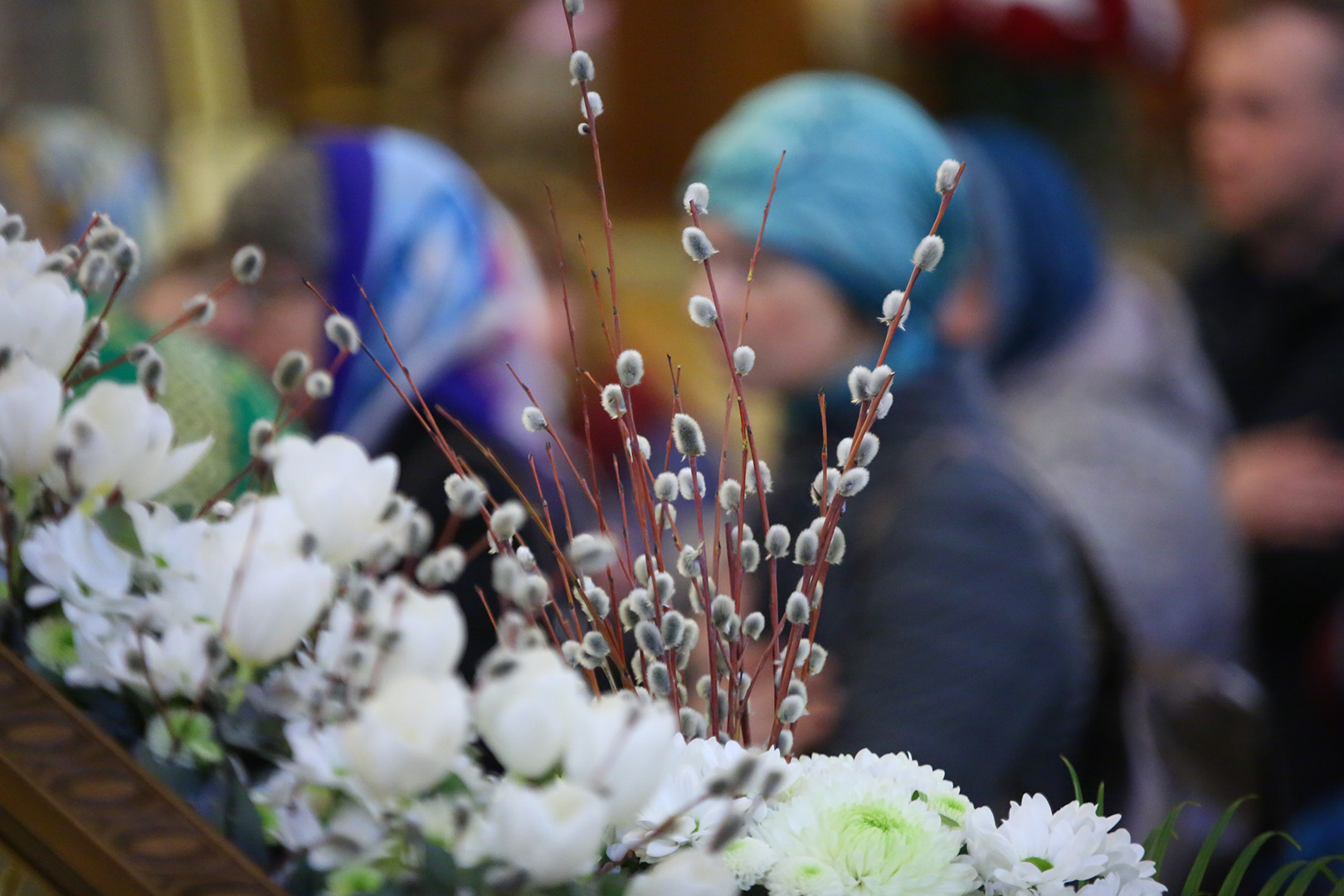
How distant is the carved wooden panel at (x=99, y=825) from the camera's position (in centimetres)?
49

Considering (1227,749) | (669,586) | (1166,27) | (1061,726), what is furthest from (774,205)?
(1166,27)

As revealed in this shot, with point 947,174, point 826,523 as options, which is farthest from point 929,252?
point 826,523

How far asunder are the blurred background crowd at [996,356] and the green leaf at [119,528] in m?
0.22

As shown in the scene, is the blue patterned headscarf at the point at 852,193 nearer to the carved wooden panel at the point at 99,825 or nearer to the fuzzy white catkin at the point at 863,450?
the fuzzy white catkin at the point at 863,450

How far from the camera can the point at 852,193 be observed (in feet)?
5.26

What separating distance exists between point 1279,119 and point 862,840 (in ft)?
6.41

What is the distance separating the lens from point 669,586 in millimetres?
644

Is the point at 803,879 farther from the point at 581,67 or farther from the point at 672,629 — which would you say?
the point at 581,67

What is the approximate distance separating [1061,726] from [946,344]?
49 cm

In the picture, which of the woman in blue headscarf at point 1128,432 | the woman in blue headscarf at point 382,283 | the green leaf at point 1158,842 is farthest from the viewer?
the woman in blue headscarf at point 382,283

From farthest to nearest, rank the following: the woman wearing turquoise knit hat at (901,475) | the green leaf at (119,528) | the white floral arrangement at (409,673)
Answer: the woman wearing turquoise knit hat at (901,475) < the green leaf at (119,528) < the white floral arrangement at (409,673)

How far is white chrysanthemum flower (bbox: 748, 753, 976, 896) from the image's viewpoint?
59 centimetres

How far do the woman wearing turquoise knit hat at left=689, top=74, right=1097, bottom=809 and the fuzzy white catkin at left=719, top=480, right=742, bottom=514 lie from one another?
72 cm

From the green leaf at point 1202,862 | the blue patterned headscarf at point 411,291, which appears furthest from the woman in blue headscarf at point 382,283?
the green leaf at point 1202,862
